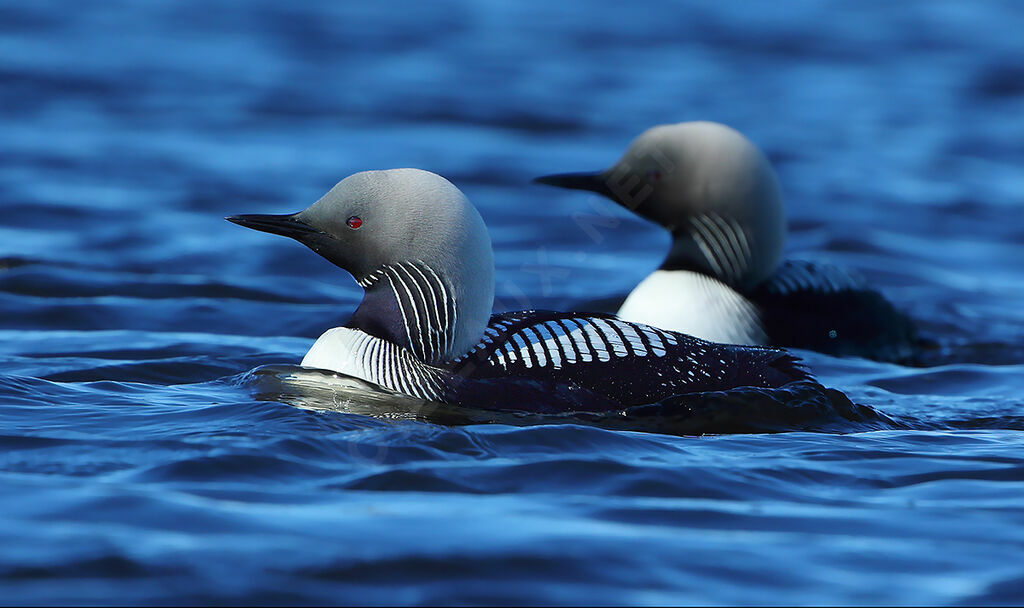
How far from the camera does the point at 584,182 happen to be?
695 centimetres

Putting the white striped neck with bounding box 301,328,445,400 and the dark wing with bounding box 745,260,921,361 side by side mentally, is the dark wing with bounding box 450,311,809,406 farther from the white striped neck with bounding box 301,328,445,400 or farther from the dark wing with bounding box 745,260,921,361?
the dark wing with bounding box 745,260,921,361

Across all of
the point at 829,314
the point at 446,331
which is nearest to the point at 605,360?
the point at 446,331

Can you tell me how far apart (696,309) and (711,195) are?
554 mm

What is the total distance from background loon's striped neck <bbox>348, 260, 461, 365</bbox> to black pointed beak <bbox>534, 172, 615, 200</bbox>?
1865mm

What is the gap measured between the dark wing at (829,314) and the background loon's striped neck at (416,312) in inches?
83.6

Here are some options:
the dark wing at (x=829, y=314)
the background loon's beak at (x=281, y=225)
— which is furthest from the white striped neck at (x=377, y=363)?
the dark wing at (x=829, y=314)

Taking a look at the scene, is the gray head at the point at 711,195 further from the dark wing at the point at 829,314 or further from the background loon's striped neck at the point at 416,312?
the background loon's striped neck at the point at 416,312

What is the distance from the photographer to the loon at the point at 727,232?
677cm

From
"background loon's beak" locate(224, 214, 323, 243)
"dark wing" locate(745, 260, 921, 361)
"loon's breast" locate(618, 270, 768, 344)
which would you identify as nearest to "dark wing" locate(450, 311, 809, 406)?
"background loon's beak" locate(224, 214, 323, 243)

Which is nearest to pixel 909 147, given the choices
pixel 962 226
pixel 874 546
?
pixel 962 226

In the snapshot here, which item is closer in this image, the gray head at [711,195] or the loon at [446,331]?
the loon at [446,331]

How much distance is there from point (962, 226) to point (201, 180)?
4.79 metres

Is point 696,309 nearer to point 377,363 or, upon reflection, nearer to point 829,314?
point 829,314

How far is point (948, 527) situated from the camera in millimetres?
3961
